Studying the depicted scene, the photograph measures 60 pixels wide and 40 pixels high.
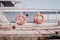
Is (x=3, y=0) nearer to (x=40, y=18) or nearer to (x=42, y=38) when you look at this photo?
(x=40, y=18)

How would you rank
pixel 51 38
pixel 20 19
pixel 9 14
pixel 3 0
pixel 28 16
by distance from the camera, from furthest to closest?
pixel 3 0 → pixel 9 14 → pixel 28 16 → pixel 20 19 → pixel 51 38

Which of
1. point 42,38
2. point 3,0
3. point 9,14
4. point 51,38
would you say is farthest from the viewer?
point 3,0

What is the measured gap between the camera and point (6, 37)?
228 centimetres

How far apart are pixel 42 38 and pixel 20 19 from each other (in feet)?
15.1

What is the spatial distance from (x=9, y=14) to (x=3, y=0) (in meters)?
2.52

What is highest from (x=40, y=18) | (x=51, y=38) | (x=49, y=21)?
(x=51, y=38)

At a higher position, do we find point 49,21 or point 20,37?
point 20,37

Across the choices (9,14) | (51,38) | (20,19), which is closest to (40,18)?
(20,19)

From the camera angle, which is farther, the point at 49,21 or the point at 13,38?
the point at 49,21

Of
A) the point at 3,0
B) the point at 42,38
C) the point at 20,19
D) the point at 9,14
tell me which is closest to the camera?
the point at 42,38

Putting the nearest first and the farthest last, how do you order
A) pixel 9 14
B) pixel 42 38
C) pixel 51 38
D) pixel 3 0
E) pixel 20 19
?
pixel 51 38 → pixel 42 38 → pixel 20 19 → pixel 9 14 → pixel 3 0

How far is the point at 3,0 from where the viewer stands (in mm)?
12477

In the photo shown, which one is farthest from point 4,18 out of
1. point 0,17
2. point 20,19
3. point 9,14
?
point 20,19

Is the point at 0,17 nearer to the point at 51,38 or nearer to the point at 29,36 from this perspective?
the point at 29,36
